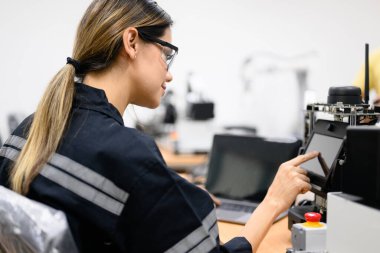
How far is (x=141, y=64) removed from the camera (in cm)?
105

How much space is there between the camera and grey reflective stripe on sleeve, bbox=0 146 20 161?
101 centimetres

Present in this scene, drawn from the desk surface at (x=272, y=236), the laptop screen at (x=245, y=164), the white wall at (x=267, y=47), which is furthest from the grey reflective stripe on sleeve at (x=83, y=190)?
the white wall at (x=267, y=47)

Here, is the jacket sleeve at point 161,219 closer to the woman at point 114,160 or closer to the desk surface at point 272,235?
the woman at point 114,160

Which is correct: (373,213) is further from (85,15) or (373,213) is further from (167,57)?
(85,15)

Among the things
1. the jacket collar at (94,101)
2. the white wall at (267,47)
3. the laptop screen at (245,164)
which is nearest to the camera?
the jacket collar at (94,101)

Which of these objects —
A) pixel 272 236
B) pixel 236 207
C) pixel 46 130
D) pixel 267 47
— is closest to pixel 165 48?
pixel 46 130

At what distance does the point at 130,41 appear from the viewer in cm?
100

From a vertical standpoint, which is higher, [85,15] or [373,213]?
[85,15]

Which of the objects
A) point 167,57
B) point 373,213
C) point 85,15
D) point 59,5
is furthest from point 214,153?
point 59,5

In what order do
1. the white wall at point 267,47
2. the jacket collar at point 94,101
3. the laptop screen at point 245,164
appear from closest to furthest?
the jacket collar at point 94,101 < the laptop screen at point 245,164 < the white wall at point 267,47

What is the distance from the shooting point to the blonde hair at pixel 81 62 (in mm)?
911

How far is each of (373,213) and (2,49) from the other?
340 cm

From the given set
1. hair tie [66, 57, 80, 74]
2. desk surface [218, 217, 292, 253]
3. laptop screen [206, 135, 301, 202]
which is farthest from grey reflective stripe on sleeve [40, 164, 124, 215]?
laptop screen [206, 135, 301, 202]

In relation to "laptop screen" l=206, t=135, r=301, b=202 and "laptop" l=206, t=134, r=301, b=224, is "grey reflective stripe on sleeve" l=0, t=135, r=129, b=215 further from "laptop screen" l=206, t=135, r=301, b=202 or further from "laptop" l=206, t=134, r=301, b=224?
"laptop screen" l=206, t=135, r=301, b=202
